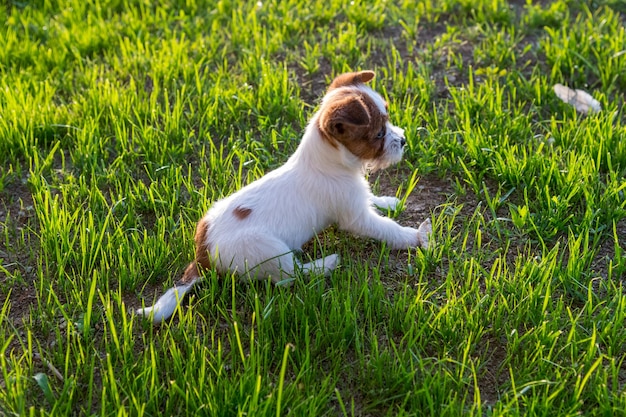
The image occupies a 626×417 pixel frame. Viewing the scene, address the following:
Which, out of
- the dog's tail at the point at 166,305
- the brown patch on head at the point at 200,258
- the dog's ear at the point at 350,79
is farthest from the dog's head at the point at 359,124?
the dog's tail at the point at 166,305

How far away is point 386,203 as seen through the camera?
12.9 ft

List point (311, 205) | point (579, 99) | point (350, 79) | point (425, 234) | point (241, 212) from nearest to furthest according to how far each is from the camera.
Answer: point (241, 212)
point (311, 205)
point (350, 79)
point (425, 234)
point (579, 99)

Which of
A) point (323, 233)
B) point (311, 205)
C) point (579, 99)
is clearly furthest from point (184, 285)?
point (579, 99)

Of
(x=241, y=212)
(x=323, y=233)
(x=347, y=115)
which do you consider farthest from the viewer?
(x=323, y=233)

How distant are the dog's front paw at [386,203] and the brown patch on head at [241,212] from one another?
0.85 meters

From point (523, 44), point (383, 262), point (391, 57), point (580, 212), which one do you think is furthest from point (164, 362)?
point (523, 44)

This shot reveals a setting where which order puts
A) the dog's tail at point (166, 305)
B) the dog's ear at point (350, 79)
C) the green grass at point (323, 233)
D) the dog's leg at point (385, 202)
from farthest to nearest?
1. the dog's leg at point (385, 202)
2. the dog's ear at point (350, 79)
3. the dog's tail at point (166, 305)
4. the green grass at point (323, 233)

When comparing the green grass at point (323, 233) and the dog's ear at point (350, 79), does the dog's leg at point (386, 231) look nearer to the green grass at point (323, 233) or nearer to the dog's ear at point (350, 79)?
the green grass at point (323, 233)

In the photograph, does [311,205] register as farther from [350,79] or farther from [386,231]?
[350,79]

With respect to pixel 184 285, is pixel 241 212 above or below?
above

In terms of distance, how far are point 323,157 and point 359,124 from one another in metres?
0.30

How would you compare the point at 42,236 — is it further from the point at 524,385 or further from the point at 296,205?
the point at 524,385

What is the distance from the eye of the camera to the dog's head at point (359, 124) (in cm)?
320

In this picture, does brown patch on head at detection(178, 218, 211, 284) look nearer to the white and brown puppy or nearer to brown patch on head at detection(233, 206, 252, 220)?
the white and brown puppy
